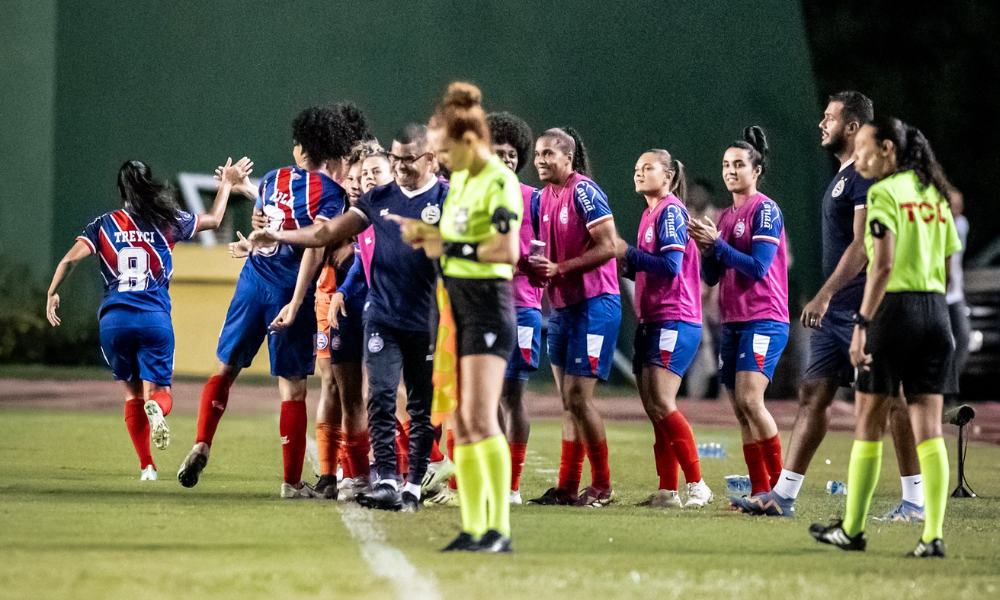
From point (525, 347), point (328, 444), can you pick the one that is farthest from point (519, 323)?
point (328, 444)

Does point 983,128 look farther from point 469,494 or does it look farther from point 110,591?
point 110,591

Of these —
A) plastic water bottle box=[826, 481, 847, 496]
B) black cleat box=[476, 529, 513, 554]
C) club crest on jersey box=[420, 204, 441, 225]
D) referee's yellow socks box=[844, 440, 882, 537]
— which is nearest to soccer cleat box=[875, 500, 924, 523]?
referee's yellow socks box=[844, 440, 882, 537]

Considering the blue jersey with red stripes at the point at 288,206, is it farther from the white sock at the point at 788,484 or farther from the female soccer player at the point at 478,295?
the white sock at the point at 788,484

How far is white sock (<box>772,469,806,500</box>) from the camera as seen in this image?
21.0 feet

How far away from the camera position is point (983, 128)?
20781mm

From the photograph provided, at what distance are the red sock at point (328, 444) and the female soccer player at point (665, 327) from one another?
173cm

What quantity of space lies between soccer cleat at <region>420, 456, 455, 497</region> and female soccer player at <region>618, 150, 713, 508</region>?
1.14 m

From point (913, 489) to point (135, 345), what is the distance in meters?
4.59

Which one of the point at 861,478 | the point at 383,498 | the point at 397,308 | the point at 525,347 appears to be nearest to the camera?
the point at 861,478

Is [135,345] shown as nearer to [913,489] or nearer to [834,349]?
[834,349]

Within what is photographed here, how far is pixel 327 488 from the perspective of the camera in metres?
6.89

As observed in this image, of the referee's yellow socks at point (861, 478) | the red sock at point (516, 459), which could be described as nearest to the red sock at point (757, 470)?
the red sock at point (516, 459)

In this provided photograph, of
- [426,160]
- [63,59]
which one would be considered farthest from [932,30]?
[426,160]

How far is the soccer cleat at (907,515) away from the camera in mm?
6398
